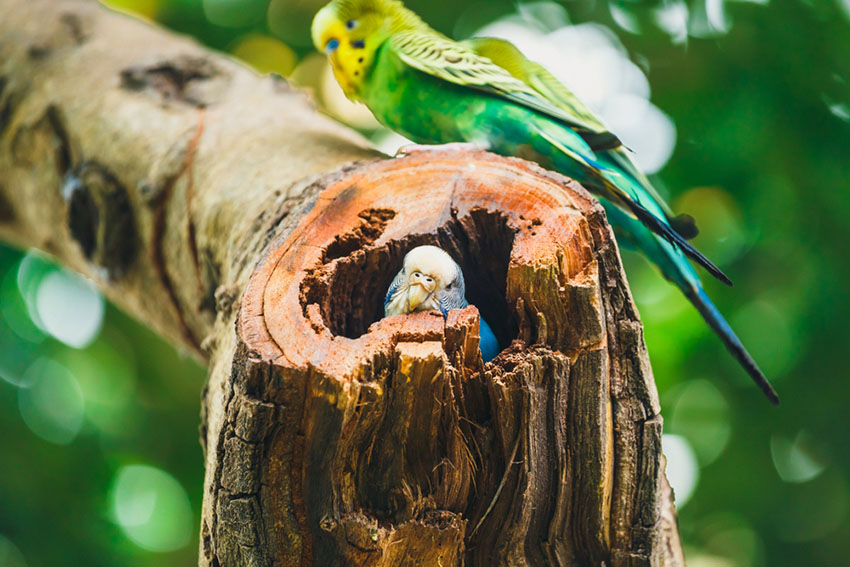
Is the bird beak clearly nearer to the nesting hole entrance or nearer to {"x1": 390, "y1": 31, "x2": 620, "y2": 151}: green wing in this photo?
the nesting hole entrance

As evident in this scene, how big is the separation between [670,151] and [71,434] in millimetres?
3965

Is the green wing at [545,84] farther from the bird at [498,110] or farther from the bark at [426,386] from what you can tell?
the bark at [426,386]

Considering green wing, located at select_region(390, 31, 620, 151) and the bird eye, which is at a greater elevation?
green wing, located at select_region(390, 31, 620, 151)

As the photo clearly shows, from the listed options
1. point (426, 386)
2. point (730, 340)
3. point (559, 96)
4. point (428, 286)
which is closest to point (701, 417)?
point (730, 340)

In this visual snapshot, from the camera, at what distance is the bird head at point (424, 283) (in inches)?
73.4

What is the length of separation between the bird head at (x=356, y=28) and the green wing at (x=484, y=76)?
0.09 m

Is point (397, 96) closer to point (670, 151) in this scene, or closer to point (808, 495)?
point (670, 151)

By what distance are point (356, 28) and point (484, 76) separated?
64 cm

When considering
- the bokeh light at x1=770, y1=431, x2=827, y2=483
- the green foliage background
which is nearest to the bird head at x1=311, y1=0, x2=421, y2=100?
the green foliage background

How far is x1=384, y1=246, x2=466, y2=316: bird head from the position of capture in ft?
6.12

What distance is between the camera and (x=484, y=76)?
2473 millimetres

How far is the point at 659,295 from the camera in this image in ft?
12.9

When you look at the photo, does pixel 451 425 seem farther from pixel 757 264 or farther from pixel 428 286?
pixel 757 264

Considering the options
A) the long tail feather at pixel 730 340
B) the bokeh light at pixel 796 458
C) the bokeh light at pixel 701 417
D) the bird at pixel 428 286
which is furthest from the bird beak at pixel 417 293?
the bokeh light at pixel 796 458
